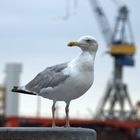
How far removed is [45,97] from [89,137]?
0.84m

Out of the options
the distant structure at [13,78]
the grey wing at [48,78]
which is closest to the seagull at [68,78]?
the grey wing at [48,78]

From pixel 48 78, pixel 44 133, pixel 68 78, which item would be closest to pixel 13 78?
pixel 48 78

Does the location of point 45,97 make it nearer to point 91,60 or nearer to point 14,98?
point 91,60

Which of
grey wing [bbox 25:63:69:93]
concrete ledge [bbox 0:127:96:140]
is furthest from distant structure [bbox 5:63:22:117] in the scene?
concrete ledge [bbox 0:127:96:140]

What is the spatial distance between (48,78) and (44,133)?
3.73 ft

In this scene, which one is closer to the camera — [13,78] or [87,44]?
[87,44]

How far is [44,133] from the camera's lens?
8.97 metres

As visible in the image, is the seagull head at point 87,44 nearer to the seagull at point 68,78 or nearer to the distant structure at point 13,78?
the seagull at point 68,78

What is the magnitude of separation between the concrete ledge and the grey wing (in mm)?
753

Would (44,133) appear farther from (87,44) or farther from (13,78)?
(13,78)

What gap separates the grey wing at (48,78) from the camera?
9778 mm

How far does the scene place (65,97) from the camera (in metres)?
9.68

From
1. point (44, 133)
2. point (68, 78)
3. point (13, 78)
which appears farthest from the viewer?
point (13, 78)

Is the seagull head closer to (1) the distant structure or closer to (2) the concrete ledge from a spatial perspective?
(2) the concrete ledge
